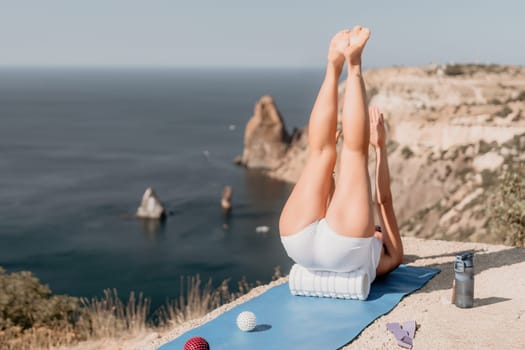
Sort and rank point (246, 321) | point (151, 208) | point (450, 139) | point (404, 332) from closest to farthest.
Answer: point (404, 332) → point (246, 321) → point (450, 139) → point (151, 208)

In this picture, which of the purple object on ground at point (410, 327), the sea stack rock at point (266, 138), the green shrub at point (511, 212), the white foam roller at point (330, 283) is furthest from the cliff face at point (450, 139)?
the purple object on ground at point (410, 327)

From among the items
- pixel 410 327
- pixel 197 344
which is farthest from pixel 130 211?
pixel 197 344

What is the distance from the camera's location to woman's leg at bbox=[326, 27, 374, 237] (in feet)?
34.0

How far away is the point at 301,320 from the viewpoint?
391 inches

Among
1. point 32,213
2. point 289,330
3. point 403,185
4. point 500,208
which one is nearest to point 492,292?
point 289,330

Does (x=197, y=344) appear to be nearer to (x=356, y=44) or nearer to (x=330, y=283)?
(x=330, y=283)

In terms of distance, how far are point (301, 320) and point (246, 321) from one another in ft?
2.86

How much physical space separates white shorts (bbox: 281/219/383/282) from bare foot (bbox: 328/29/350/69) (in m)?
2.47

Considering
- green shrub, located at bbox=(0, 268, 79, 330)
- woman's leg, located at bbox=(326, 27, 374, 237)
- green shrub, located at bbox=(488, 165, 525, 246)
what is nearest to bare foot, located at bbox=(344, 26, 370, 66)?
woman's leg, located at bbox=(326, 27, 374, 237)

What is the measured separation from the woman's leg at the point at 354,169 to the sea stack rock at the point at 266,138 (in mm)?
89182

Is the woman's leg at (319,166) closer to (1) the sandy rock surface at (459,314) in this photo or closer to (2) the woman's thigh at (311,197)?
(2) the woman's thigh at (311,197)

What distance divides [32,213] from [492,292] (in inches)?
2588

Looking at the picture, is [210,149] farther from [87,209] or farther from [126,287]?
[126,287]

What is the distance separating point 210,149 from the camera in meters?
119
